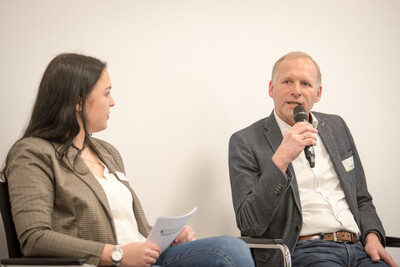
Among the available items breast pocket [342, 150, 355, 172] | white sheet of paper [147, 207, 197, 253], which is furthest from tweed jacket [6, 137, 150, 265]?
breast pocket [342, 150, 355, 172]

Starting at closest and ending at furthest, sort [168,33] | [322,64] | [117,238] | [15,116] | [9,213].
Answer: [9,213] → [117,238] → [15,116] → [168,33] → [322,64]

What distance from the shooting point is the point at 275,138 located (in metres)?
2.67

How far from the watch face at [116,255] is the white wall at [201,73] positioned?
92 centimetres

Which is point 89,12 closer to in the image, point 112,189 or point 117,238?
point 112,189

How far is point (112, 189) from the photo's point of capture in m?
2.11

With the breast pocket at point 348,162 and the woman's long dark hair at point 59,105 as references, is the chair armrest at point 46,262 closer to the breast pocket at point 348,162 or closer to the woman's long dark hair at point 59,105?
the woman's long dark hair at point 59,105

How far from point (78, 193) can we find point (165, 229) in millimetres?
352

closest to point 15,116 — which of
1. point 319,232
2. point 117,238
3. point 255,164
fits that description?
point 117,238

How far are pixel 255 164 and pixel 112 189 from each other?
0.80 meters

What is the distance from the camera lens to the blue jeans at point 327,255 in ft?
7.90

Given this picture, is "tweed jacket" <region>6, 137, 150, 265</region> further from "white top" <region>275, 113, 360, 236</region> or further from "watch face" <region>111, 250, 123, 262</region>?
"white top" <region>275, 113, 360, 236</region>

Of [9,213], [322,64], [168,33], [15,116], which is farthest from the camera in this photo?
[322,64]

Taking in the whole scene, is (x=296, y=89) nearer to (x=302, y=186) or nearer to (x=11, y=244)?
(x=302, y=186)

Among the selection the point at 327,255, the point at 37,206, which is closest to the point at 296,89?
the point at 327,255
